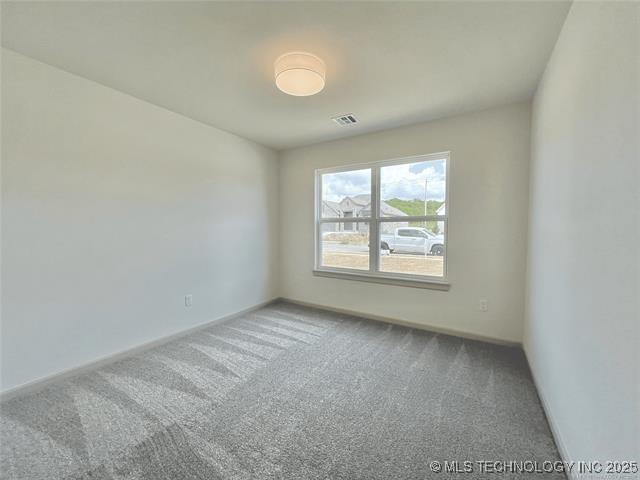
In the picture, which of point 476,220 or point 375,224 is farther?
point 375,224

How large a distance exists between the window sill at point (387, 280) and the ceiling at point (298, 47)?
1897 millimetres

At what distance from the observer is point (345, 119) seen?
9.84 ft

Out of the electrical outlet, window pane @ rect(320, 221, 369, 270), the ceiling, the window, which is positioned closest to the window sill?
the window

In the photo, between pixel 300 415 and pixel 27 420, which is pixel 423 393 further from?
pixel 27 420

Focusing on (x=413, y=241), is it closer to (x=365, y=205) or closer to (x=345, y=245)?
(x=365, y=205)

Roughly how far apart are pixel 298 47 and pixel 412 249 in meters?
2.43

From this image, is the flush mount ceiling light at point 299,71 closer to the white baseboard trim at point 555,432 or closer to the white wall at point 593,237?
the white wall at point 593,237

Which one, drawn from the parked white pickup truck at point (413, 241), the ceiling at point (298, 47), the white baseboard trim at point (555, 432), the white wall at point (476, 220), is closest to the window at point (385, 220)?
the parked white pickup truck at point (413, 241)

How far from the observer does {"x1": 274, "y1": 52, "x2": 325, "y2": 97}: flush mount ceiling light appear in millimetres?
1813

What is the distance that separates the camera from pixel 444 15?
1.53 meters

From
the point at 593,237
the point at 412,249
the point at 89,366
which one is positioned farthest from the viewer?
the point at 412,249

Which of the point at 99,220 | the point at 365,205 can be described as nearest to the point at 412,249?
the point at 365,205

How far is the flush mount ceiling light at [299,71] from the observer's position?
1.81 m

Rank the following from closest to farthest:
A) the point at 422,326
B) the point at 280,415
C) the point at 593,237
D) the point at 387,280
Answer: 1. the point at 593,237
2. the point at 280,415
3. the point at 422,326
4. the point at 387,280
